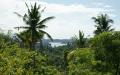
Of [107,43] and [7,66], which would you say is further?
[107,43]

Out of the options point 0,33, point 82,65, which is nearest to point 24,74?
point 0,33

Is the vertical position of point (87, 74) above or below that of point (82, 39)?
below

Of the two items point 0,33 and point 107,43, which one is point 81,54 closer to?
point 107,43

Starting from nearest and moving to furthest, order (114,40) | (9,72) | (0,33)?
1. (9,72)
2. (0,33)
3. (114,40)

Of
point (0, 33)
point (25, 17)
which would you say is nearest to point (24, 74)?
point (0, 33)

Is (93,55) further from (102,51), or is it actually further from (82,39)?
(82,39)

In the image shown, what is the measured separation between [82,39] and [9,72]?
4000cm

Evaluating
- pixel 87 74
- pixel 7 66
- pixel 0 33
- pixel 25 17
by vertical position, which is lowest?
pixel 87 74

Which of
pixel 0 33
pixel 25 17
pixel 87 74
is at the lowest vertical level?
pixel 87 74

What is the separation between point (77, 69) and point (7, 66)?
20.5 meters

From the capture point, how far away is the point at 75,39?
47.5 m

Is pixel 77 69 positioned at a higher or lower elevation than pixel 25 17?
lower

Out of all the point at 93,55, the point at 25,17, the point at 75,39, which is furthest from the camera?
the point at 75,39

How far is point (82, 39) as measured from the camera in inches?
1919
